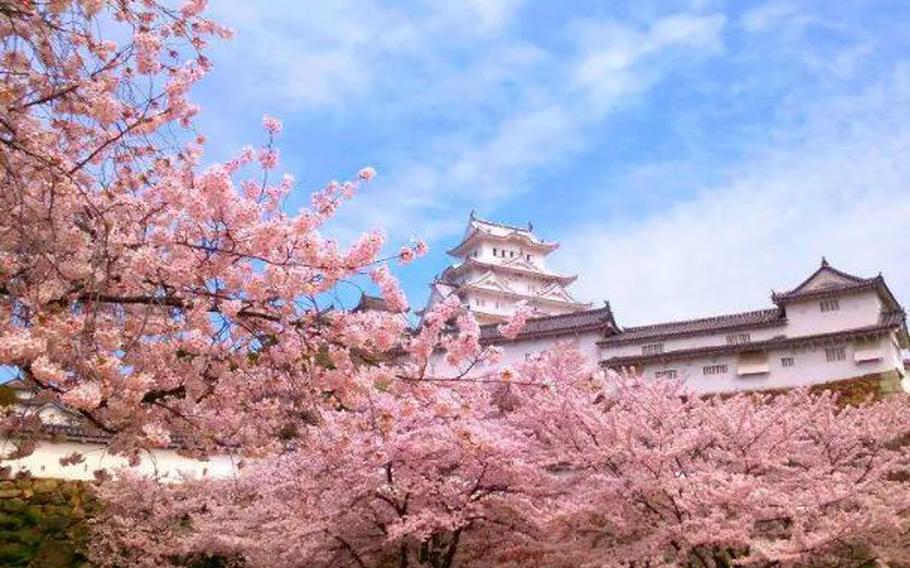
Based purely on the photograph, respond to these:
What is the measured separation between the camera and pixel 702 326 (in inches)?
1261

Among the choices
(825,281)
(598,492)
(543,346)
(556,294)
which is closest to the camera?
(598,492)

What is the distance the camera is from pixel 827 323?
29828mm

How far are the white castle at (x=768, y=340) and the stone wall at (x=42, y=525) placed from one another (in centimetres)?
1551

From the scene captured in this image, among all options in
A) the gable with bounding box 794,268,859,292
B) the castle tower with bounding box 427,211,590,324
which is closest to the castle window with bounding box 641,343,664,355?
the gable with bounding box 794,268,859,292

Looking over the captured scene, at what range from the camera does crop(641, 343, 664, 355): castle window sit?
32344 millimetres

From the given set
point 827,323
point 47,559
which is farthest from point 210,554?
point 827,323

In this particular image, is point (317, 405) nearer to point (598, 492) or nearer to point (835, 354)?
point (598, 492)

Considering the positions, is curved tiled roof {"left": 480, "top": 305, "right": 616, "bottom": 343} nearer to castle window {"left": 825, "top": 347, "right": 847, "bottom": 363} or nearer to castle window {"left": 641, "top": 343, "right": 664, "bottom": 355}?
castle window {"left": 641, "top": 343, "right": 664, "bottom": 355}

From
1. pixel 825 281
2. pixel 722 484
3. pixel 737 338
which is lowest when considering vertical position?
pixel 722 484

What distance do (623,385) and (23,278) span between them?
34.7 ft

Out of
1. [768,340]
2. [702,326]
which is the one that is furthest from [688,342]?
[768,340]

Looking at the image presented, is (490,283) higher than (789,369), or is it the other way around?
(490,283)

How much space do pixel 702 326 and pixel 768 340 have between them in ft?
8.87

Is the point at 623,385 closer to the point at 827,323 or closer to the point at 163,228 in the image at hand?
the point at 163,228
